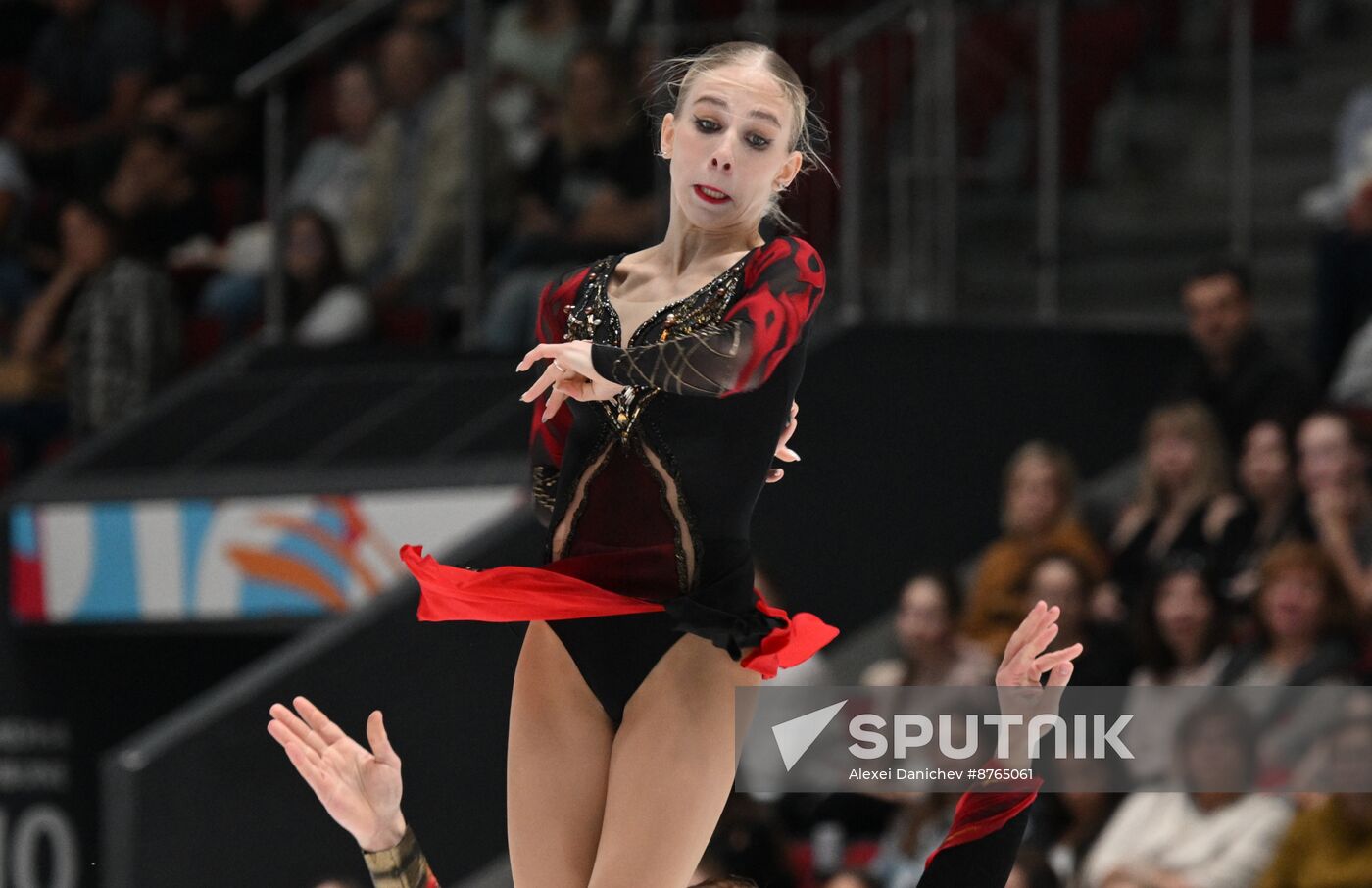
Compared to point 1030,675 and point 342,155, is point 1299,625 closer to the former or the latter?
point 1030,675

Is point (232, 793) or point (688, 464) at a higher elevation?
point (688, 464)

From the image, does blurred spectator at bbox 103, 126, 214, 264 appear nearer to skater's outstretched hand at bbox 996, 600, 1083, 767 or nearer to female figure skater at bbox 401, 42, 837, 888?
female figure skater at bbox 401, 42, 837, 888

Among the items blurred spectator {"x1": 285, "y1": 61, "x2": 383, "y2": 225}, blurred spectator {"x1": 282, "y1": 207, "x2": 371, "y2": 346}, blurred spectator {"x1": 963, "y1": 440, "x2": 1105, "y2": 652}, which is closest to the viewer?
blurred spectator {"x1": 963, "y1": 440, "x2": 1105, "y2": 652}

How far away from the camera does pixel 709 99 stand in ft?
9.02

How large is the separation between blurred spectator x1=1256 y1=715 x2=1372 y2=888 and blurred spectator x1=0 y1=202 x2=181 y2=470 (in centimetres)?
484

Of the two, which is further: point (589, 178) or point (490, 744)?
point (589, 178)

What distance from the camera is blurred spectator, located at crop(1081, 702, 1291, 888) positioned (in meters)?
4.92

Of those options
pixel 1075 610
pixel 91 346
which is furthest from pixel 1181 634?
pixel 91 346

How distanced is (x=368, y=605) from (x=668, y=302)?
3.20 m

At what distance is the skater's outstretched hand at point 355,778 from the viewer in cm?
278

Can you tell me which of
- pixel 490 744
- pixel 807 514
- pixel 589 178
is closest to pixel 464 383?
pixel 589 178

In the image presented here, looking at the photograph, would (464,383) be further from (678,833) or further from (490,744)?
(678,833)

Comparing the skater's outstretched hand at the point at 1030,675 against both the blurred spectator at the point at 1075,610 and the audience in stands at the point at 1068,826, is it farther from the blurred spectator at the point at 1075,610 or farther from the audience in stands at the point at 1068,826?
the blurred spectator at the point at 1075,610

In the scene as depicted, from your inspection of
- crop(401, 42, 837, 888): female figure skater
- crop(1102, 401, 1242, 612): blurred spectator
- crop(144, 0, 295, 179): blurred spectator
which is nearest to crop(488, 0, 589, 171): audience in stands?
crop(144, 0, 295, 179): blurred spectator
